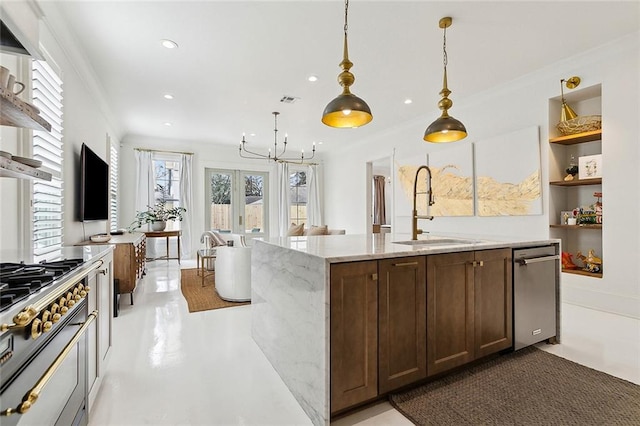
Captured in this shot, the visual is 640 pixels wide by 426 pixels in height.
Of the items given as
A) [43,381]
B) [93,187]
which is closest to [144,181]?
[93,187]

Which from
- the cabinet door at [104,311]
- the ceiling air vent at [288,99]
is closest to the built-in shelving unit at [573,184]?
the ceiling air vent at [288,99]

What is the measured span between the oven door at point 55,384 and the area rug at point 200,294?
84.4 inches

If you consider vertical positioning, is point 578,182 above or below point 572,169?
below

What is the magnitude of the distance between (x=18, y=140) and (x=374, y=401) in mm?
2999

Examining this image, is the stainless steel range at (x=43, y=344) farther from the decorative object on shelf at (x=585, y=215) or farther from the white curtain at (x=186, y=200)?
the white curtain at (x=186, y=200)

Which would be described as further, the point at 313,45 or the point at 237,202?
the point at 237,202

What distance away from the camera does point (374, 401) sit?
1806mm

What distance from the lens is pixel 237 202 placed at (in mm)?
8023

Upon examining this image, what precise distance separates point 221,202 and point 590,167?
7091 mm

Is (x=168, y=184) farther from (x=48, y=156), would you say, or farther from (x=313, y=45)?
(x=313, y=45)

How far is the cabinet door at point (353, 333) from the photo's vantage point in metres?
1.56

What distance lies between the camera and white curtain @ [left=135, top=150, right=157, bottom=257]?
6801 mm

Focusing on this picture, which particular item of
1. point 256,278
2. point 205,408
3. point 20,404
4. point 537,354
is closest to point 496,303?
point 537,354

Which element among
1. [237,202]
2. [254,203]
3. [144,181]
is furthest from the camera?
[254,203]
